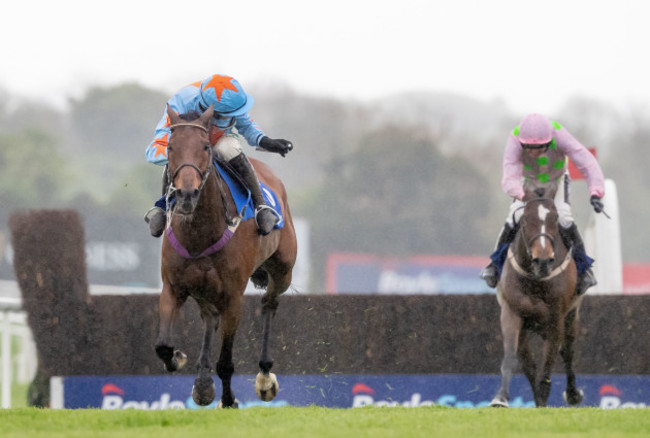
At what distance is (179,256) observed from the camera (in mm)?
6539

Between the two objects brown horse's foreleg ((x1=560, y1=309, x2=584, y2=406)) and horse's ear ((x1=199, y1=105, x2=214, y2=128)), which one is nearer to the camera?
horse's ear ((x1=199, y1=105, x2=214, y2=128))

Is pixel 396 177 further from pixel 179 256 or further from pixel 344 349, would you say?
pixel 179 256

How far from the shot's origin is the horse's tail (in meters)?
8.28

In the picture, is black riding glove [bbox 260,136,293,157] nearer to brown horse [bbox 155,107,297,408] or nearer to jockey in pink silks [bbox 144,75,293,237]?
jockey in pink silks [bbox 144,75,293,237]

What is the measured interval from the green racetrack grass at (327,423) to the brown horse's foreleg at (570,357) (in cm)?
210

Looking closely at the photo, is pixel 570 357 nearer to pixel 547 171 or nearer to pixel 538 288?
pixel 538 288

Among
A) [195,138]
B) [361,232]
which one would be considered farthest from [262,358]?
[361,232]

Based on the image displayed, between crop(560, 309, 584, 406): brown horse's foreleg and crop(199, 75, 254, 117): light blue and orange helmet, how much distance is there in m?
3.42

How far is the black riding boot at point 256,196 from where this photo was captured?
704 centimetres

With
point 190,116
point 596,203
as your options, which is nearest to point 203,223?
point 190,116

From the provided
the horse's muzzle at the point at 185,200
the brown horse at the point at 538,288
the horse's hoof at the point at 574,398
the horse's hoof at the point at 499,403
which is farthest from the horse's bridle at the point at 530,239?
the horse's muzzle at the point at 185,200

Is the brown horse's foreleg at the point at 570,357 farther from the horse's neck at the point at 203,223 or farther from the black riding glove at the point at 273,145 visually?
the horse's neck at the point at 203,223

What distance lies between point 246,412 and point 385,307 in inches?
152

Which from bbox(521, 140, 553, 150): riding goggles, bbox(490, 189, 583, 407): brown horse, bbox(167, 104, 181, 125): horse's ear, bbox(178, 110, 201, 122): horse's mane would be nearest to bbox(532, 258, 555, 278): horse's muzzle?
bbox(490, 189, 583, 407): brown horse
